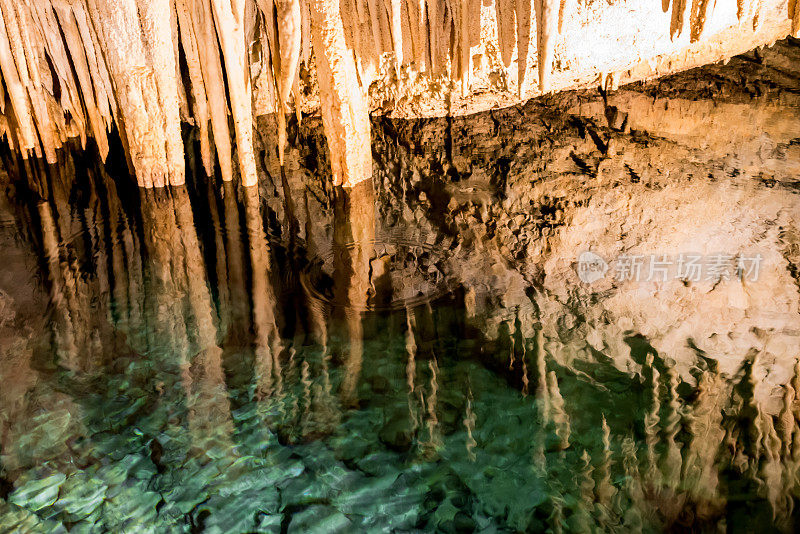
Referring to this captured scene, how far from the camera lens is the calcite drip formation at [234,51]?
16.3 feet

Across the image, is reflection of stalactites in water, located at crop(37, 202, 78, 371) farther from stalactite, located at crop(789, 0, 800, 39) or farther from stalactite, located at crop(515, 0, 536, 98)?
stalactite, located at crop(789, 0, 800, 39)

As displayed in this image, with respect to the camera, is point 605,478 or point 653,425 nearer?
point 605,478

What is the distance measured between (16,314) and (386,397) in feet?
8.06

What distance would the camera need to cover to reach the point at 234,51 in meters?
5.20

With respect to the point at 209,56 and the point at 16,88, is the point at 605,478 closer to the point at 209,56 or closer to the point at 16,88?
the point at 209,56

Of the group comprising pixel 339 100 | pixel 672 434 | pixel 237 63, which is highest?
pixel 237 63

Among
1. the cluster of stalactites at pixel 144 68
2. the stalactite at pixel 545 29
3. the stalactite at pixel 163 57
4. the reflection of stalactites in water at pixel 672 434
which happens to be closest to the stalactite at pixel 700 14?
the stalactite at pixel 545 29

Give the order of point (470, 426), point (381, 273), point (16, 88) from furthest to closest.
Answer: point (16, 88) < point (381, 273) < point (470, 426)

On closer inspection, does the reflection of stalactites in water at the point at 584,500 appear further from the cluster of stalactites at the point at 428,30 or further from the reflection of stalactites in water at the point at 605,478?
the cluster of stalactites at the point at 428,30

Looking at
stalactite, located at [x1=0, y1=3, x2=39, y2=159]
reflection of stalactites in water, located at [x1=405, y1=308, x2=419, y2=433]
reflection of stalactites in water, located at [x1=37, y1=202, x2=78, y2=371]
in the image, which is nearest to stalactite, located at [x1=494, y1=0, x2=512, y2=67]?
reflection of stalactites in water, located at [x1=405, y1=308, x2=419, y2=433]

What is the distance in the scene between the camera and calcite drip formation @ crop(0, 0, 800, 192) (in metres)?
4.97

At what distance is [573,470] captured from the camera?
2625 millimetres

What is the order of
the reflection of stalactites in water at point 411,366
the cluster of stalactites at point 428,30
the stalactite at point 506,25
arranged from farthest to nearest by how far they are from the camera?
the cluster of stalactites at point 428,30
the stalactite at point 506,25
the reflection of stalactites in water at point 411,366

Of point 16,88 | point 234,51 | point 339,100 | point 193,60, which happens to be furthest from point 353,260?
point 16,88
